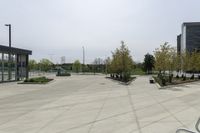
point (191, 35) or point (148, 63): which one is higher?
point (191, 35)

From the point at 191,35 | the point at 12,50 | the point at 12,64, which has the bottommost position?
the point at 12,64

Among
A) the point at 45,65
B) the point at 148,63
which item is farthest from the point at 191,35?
the point at 45,65

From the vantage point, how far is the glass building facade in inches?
1764

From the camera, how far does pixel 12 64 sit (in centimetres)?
4847

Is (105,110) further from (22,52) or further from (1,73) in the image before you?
(22,52)

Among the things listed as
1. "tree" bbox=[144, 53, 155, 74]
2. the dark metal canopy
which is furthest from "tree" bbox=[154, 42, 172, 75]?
"tree" bbox=[144, 53, 155, 74]

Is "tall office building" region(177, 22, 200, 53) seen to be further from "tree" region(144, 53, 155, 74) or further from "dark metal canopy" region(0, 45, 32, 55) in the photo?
"dark metal canopy" region(0, 45, 32, 55)

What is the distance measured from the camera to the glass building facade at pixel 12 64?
44812 mm

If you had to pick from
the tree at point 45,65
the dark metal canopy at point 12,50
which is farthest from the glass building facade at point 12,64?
the tree at point 45,65

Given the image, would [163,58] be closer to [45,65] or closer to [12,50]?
[12,50]

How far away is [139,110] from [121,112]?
1.11 metres

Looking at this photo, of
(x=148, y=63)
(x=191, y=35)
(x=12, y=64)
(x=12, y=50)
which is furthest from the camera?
(x=191, y=35)

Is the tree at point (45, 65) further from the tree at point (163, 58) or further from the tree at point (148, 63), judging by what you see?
the tree at point (163, 58)

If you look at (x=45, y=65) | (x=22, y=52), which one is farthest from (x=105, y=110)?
(x=45, y=65)
